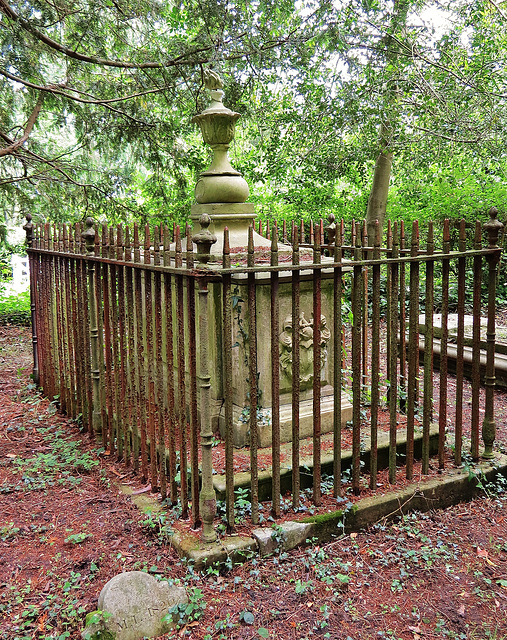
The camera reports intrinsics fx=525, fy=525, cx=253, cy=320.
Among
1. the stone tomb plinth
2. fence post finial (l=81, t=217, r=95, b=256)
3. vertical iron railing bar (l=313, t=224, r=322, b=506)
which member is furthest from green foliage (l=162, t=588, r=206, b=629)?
fence post finial (l=81, t=217, r=95, b=256)

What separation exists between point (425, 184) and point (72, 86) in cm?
735

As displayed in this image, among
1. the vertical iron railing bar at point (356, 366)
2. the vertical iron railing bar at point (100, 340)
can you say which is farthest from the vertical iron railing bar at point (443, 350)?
the vertical iron railing bar at point (100, 340)

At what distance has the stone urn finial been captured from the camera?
4520 millimetres

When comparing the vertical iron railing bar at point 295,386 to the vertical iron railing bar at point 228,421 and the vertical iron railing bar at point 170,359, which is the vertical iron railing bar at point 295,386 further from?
the vertical iron railing bar at point 170,359

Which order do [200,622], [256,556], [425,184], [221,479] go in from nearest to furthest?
[200,622], [256,556], [221,479], [425,184]

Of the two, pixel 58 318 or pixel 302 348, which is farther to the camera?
pixel 58 318

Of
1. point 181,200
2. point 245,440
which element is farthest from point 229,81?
point 245,440

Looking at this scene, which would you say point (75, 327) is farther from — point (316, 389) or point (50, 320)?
point (316, 389)

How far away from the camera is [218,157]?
15.6 feet

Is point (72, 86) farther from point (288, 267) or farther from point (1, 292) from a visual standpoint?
point (288, 267)

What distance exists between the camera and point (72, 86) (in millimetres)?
Answer: 8258

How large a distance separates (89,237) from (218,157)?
1.36 m

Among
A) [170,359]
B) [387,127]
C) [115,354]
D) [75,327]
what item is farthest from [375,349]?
[387,127]

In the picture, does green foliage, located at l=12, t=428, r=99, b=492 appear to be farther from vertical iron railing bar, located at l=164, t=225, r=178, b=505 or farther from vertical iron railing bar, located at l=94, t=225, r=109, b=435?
vertical iron railing bar, located at l=164, t=225, r=178, b=505
